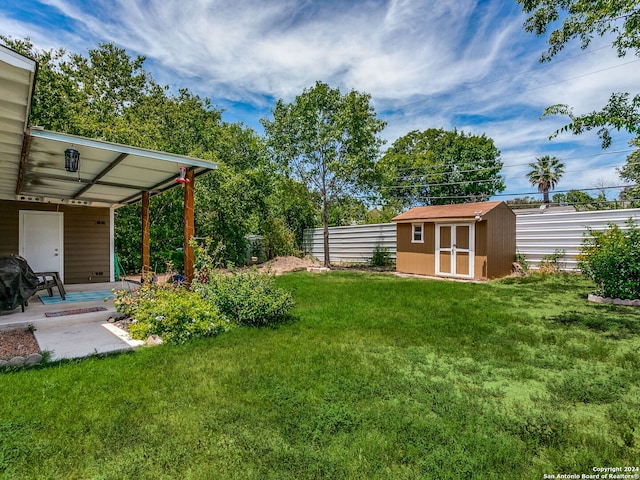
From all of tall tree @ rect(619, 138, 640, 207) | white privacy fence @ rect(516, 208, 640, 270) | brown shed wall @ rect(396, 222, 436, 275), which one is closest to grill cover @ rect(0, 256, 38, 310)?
brown shed wall @ rect(396, 222, 436, 275)

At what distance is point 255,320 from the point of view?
5.08 meters

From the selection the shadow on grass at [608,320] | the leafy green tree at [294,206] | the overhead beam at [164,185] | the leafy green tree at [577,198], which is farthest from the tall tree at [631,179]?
the overhead beam at [164,185]

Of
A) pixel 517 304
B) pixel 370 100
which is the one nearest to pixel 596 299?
pixel 517 304

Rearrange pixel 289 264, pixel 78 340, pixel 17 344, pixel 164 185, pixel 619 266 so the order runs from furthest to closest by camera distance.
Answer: pixel 289 264 → pixel 164 185 → pixel 619 266 → pixel 78 340 → pixel 17 344

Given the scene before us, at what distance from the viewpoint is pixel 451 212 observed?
1063cm

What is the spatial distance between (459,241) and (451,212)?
977mm

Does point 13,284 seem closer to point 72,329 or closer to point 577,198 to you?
point 72,329

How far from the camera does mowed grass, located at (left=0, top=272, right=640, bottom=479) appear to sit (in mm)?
1954

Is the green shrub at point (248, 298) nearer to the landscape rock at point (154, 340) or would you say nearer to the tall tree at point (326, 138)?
the landscape rock at point (154, 340)

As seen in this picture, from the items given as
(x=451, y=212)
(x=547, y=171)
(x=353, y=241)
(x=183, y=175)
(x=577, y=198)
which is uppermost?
(x=547, y=171)

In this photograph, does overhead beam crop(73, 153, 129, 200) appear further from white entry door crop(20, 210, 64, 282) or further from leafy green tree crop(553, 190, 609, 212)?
leafy green tree crop(553, 190, 609, 212)

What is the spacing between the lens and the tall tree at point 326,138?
1281cm

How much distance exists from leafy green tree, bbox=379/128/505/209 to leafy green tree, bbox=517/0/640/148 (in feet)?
46.4

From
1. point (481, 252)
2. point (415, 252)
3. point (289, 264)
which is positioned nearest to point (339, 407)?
point (481, 252)
